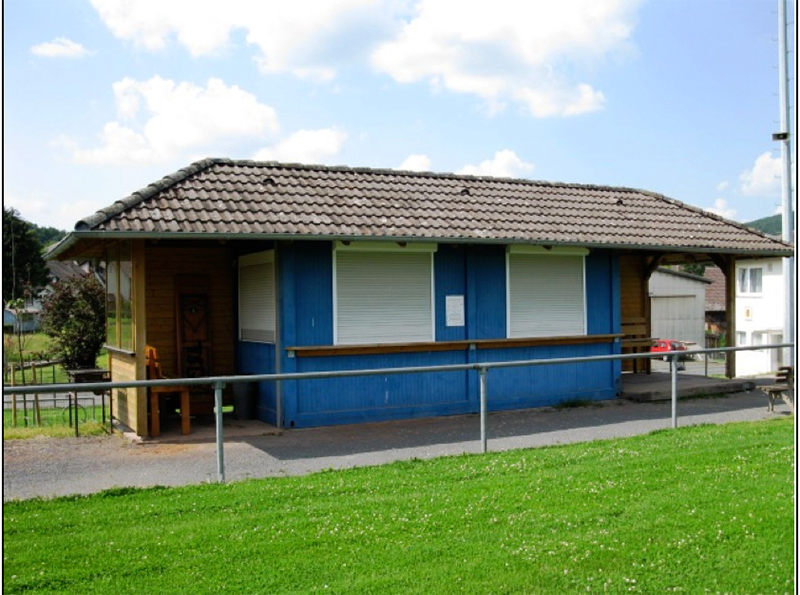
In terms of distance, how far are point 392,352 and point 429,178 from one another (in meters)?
4.66

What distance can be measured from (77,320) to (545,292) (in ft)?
72.4

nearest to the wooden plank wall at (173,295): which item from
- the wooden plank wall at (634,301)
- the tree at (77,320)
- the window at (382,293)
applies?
the window at (382,293)

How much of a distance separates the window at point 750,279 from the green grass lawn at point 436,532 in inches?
2017

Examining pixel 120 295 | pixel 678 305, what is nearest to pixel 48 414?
pixel 120 295

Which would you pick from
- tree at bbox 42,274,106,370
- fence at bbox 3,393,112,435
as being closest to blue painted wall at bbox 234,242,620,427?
fence at bbox 3,393,112,435

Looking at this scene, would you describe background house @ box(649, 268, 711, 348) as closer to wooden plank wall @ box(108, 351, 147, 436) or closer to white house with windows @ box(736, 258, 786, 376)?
white house with windows @ box(736, 258, 786, 376)

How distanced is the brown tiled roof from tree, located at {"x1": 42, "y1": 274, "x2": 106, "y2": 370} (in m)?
17.5

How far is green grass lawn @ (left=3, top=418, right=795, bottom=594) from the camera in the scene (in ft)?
19.4

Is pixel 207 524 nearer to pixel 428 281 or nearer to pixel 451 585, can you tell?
pixel 451 585

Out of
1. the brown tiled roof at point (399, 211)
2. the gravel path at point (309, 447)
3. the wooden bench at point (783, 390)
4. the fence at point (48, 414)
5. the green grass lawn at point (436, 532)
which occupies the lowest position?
the fence at point (48, 414)

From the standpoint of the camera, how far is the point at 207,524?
23.6ft

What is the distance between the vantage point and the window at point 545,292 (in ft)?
51.6

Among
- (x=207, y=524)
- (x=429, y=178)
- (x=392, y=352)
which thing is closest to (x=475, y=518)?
(x=207, y=524)

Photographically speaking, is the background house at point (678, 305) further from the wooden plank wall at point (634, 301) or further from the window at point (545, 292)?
the window at point (545, 292)
